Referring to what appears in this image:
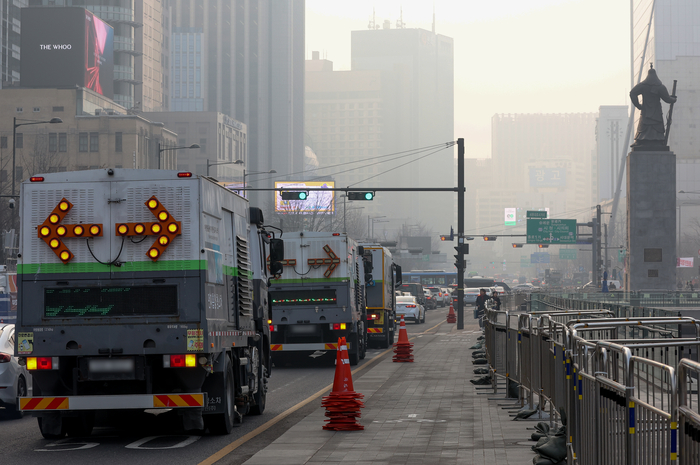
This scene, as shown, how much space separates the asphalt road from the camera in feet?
32.3

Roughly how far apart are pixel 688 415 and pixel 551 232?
257 feet

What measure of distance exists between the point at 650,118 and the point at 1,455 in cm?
4380

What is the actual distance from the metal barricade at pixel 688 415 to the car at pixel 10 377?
10.5 meters

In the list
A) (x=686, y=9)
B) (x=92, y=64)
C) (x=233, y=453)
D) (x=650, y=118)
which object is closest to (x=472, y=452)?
(x=233, y=453)

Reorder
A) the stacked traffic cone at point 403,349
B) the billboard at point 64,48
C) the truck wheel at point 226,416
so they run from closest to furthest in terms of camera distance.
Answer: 1. the truck wheel at point 226,416
2. the stacked traffic cone at point 403,349
3. the billboard at point 64,48

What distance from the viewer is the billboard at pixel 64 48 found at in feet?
319

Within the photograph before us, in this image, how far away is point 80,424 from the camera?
11.4 meters

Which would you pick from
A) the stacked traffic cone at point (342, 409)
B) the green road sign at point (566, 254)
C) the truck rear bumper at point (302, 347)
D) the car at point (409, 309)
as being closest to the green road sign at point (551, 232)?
the car at point (409, 309)

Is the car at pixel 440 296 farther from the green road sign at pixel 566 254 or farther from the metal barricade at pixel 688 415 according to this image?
Answer: the metal barricade at pixel 688 415

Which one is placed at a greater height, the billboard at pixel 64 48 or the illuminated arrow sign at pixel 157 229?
the billboard at pixel 64 48

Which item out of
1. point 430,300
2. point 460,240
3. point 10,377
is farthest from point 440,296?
point 10,377

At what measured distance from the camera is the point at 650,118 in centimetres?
4850

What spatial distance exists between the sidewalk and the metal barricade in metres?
4.99

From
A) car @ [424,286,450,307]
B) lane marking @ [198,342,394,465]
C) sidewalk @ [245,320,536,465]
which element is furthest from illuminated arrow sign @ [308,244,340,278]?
car @ [424,286,450,307]
